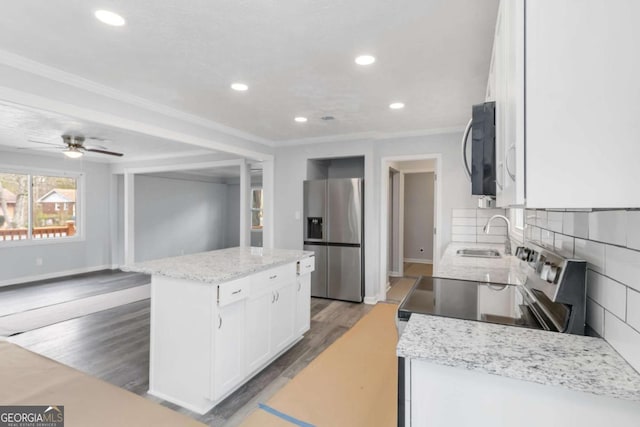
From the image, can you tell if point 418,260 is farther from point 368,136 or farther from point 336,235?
point 368,136

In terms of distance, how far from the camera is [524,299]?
133 centimetres

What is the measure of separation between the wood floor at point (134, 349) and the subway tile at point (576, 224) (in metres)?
2.03

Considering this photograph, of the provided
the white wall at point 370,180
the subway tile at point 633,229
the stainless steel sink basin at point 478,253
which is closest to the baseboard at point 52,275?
the white wall at point 370,180

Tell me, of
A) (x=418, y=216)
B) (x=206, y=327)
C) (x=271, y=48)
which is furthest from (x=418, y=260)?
(x=271, y=48)

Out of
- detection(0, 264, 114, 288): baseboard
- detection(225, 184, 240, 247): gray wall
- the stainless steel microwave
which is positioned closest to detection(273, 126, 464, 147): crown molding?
the stainless steel microwave

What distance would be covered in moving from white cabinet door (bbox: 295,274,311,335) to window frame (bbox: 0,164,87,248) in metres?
5.50

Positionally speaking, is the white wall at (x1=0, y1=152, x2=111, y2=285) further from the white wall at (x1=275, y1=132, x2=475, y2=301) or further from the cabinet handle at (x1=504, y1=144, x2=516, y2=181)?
the cabinet handle at (x1=504, y1=144, x2=516, y2=181)

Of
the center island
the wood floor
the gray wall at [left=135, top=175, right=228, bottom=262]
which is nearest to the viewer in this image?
the center island

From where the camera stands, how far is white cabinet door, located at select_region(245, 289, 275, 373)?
2.34m

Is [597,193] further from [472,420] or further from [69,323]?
[69,323]

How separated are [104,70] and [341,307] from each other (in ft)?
11.8

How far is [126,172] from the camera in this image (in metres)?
6.30

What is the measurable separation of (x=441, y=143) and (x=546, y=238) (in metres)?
2.87

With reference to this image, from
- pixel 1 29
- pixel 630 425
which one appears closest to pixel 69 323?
pixel 1 29
